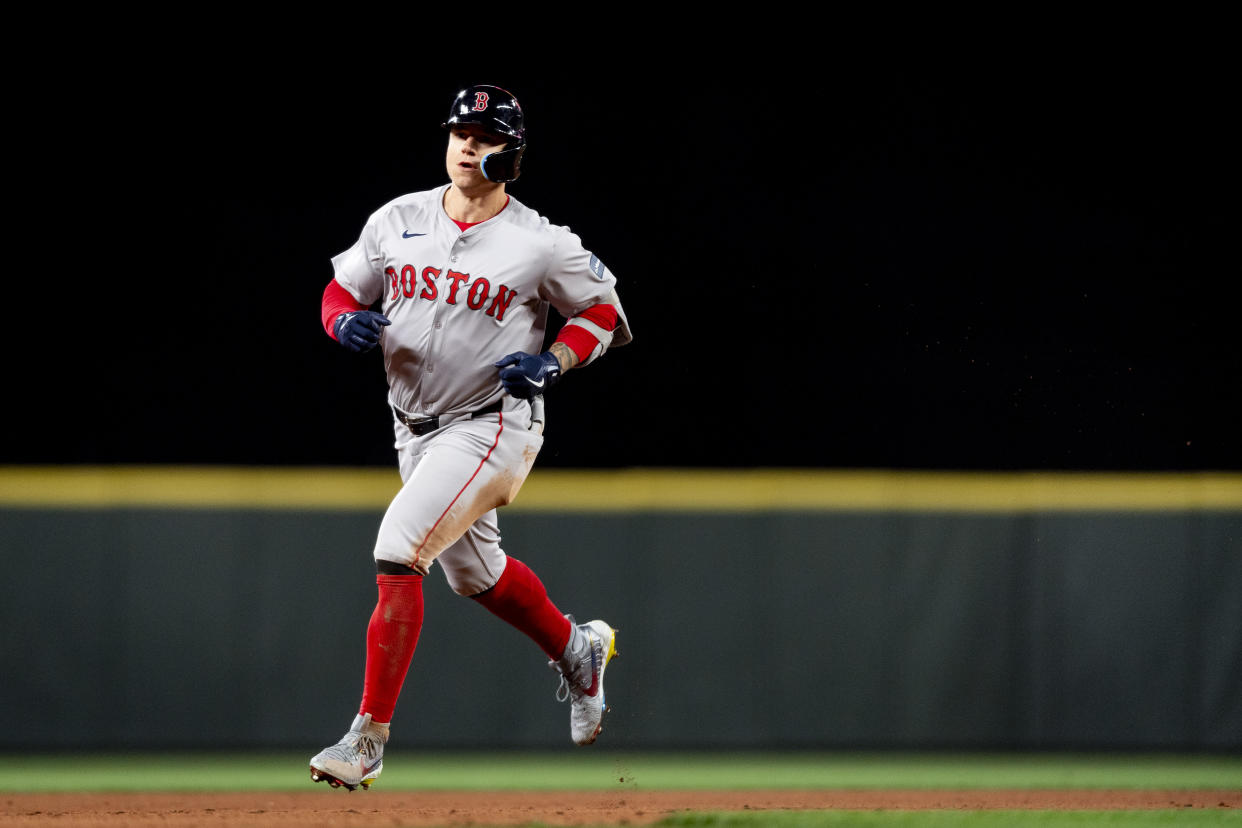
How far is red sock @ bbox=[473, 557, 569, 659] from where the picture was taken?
420cm

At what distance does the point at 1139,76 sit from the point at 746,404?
3.33m

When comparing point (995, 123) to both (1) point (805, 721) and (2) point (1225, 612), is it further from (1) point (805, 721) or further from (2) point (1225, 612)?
(1) point (805, 721)

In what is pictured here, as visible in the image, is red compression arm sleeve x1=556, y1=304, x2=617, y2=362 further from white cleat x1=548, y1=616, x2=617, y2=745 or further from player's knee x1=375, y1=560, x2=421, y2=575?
white cleat x1=548, y1=616, x2=617, y2=745

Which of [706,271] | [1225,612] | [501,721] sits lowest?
[501,721]

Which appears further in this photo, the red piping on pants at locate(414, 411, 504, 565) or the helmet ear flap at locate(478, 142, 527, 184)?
the helmet ear flap at locate(478, 142, 527, 184)

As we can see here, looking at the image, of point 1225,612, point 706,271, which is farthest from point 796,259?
point 1225,612

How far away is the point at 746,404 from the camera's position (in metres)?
8.87

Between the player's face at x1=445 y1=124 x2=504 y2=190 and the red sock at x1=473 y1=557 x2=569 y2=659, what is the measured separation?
42.5 inches

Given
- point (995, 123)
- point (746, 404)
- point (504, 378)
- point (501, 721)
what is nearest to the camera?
point (504, 378)

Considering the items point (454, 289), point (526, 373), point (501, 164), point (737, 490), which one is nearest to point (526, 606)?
point (526, 373)

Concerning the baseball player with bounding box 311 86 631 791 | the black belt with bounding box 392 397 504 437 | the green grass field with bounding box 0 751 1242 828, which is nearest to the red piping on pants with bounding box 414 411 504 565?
the baseball player with bounding box 311 86 631 791

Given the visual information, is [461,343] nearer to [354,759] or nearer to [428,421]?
[428,421]

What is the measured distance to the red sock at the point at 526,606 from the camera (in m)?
4.20

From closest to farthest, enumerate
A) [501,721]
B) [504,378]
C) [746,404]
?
[504,378], [501,721], [746,404]
